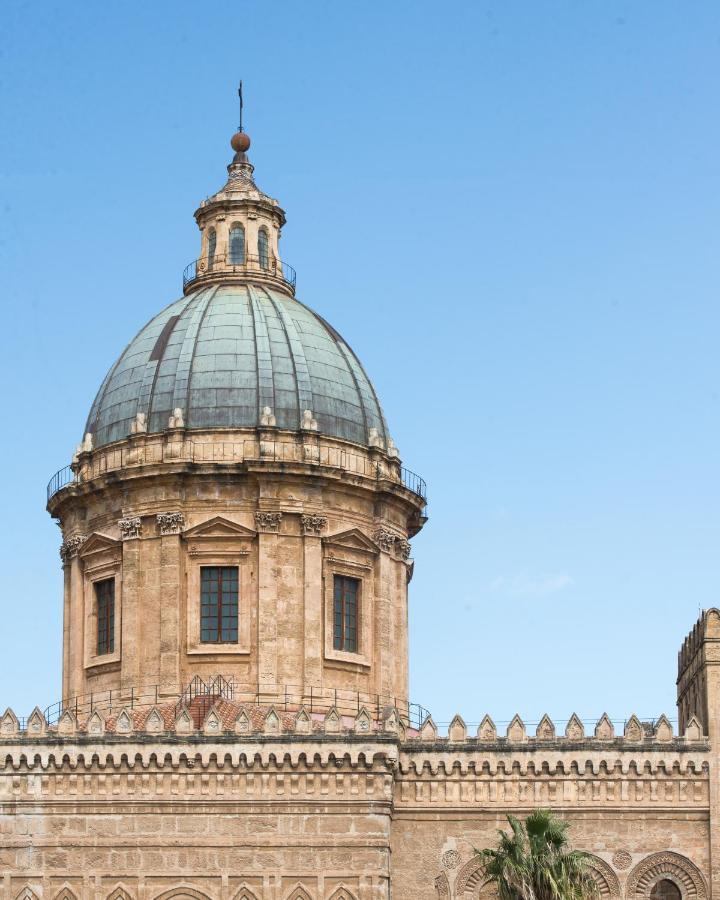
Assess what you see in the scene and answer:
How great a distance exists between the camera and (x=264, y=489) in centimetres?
5562

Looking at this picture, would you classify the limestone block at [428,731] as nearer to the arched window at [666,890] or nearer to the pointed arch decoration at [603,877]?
the pointed arch decoration at [603,877]

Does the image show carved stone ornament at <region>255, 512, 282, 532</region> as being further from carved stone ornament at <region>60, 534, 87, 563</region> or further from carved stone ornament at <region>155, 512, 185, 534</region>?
carved stone ornament at <region>60, 534, 87, 563</region>

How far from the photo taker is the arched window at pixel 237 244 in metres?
61.4

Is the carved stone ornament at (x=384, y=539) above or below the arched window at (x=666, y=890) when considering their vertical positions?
above

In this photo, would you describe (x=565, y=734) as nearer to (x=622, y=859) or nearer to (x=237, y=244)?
(x=622, y=859)

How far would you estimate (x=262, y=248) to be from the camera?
203 ft

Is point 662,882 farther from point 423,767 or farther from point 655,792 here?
point 423,767

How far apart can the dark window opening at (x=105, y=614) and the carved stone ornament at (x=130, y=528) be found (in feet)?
4.94

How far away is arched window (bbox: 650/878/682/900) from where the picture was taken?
5097 cm

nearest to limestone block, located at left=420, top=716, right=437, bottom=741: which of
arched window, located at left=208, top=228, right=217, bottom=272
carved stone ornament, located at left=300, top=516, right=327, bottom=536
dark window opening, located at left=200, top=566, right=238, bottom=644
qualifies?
dark window opening, located at left=200, top=566, right=238, bottom=644

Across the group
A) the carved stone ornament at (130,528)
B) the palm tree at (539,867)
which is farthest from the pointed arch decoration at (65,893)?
the palm tree at (539,867)

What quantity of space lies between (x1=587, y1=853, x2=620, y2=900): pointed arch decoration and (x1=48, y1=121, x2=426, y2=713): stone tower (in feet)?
28.0

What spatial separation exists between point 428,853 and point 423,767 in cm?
228

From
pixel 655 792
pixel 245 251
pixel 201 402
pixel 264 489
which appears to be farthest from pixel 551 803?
pixel 245 251
